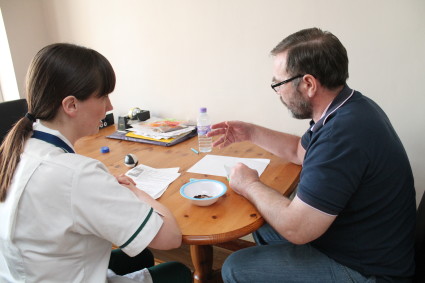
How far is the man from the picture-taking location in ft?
2.89

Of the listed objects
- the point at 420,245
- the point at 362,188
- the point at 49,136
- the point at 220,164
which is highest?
the point at 49,136

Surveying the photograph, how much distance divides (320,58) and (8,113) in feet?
5.42

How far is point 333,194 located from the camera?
2.82ft

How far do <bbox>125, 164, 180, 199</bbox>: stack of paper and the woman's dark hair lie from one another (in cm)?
44

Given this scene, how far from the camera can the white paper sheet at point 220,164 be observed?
130 cm

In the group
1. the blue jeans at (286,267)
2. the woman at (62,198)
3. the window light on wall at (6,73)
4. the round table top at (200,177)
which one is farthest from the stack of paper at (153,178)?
the window light on wall at (6,73)

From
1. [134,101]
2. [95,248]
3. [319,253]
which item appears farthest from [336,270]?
[134,101]

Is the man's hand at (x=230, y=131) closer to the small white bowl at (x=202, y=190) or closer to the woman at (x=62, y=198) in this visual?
the small white bowl at (x=202, y=190)

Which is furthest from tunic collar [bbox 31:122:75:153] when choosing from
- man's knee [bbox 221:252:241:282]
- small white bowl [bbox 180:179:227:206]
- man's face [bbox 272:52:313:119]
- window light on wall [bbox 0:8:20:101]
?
window light on wall [bbox 0:8:20:101]

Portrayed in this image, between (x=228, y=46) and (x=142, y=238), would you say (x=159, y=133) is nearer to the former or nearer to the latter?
(x=228, y=46)

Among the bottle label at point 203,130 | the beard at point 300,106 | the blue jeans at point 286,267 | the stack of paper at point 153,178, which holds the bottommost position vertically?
the blue jeans at point 286,267

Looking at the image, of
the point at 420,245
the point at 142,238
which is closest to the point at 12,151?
the point at 142,238

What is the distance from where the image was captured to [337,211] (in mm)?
876

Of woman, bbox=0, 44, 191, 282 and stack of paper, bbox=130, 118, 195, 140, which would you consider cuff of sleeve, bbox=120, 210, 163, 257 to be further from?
stack of paper, bbox=130, 118, 195, 140
